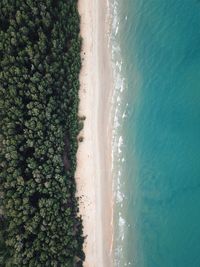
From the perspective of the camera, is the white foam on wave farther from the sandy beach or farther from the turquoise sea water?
the sandy beach

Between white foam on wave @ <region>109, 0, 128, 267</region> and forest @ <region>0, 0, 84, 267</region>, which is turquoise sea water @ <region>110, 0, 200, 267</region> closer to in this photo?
white foam on wave @ <region>109, 0, 128, 267</region>

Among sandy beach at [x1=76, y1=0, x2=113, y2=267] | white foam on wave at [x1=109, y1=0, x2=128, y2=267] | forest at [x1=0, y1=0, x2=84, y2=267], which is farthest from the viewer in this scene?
white foam on wave at [x1=109, y1=0, x2=128, y2=267]

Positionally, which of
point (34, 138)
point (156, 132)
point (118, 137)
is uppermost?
point (156, 132)

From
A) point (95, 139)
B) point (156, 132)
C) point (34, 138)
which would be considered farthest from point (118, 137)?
point (34, 138)

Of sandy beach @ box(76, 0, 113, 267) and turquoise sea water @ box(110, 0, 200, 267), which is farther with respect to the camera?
turquoise sea water @ box(110, 0, 200, 267)

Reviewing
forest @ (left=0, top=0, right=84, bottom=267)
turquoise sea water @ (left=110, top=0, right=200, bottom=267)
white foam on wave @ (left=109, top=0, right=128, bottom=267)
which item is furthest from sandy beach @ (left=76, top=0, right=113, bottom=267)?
forest @ (left=0, top=0, right=84, bottom=267)

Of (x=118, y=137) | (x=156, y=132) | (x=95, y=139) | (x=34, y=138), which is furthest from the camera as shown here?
(x=156, y=132)

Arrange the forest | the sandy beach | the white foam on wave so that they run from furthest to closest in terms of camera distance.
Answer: the white foam on wave, the sandy beach, the forest

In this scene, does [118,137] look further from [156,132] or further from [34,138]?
[34,138]
